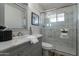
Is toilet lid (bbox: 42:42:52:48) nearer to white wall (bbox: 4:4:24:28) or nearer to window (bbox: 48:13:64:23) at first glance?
window (bbox: 48:13:64:23)

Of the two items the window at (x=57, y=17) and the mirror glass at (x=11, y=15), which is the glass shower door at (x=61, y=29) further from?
the mirror glass at (x=11, y=15)

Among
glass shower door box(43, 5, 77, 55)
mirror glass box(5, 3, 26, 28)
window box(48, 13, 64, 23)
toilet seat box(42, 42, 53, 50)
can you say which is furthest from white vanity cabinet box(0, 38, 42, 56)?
window box(48, 13, 64, 23)

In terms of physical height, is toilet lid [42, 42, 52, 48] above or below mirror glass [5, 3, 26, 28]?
below

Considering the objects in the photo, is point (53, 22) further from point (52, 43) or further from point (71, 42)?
point (71, 42)

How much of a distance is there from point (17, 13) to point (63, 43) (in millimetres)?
1327

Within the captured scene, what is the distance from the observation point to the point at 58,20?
1646mm

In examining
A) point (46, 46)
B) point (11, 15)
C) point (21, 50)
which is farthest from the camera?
point (46, 46)

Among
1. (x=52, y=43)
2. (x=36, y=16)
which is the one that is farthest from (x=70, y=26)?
(x=36, y=16)

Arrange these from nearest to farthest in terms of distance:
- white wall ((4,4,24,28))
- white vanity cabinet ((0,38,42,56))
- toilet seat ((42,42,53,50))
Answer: white vanity cabinet ((0,38,42,56)) < white wall ((4,4,24,28)) < toilet seat ((42,42,53,50))

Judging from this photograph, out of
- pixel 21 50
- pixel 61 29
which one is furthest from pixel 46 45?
pixel 21 50

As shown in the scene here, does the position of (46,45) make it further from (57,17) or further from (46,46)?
(57,17)

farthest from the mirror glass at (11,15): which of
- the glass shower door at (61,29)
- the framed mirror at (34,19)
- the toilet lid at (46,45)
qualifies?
the toilet lid at (46,45)

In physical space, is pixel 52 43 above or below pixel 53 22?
below

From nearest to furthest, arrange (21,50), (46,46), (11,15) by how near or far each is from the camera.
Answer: (21,50) < (11,15) < (46,46)
